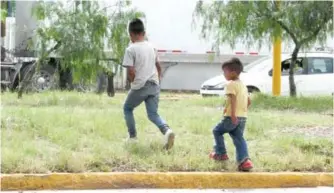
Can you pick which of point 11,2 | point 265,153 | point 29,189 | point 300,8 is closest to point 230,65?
point 265,153

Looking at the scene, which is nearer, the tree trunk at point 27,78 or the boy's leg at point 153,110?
the boy's leg at point 153,110

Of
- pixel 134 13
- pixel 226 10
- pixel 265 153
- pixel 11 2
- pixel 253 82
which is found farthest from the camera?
pixel 11 2

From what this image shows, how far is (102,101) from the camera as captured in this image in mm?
12625

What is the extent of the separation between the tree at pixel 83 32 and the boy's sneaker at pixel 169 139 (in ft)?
16.5

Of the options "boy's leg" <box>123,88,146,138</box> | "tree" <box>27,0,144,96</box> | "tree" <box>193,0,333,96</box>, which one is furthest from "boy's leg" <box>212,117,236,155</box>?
"tree" <box>193,0,333,96</box>

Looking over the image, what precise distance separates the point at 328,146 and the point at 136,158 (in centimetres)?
257

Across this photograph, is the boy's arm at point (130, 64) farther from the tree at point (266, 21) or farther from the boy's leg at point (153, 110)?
the tree at point (266, 21)

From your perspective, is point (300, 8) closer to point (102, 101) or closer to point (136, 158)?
point (102, 101)

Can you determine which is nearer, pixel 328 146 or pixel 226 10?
pixel 328 146

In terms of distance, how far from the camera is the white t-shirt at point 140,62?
7.31 meters

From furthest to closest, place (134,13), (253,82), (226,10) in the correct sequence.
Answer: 1. (253,82)
2. (226,10)
3. (134,13)

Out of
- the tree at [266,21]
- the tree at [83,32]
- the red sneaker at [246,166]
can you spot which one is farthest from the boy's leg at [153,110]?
the tree at [266,21]

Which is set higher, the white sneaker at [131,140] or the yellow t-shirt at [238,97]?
the yellow t-shirt at [238,97]

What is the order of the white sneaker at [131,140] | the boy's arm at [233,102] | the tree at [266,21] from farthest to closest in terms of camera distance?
the tree at [266,21], the white sneaker at [131,140], the boy's arm at [233,102]
